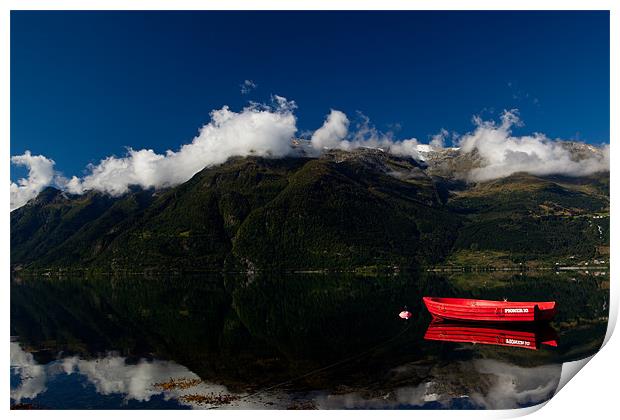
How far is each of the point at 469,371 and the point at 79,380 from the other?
2106 cm

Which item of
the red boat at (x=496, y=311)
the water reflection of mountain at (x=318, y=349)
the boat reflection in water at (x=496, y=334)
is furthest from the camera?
the red boat at (x=496, y=311)

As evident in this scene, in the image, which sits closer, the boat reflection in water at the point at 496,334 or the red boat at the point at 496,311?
the boat reflection in water at the point at 496,334

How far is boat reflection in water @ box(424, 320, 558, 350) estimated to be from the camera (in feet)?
113

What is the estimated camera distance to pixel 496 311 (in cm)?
3959

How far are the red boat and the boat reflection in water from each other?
0.76 meters

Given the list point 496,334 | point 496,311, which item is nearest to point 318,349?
point 496,334

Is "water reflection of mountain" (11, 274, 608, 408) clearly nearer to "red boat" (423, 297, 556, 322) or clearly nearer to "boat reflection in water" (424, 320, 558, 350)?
"boat reflection in water" (424, 320, 558, 350)

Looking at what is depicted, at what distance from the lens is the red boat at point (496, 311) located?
38750mm

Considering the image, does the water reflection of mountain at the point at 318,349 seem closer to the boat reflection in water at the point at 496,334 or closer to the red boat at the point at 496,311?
the boat reflection in water at the point at 496,334

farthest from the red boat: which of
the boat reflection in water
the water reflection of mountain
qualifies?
the water reflection of mountain

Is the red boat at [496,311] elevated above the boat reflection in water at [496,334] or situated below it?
above

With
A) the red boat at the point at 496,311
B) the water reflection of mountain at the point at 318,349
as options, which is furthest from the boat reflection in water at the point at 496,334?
the water reflection of mountain at the point at 318,349

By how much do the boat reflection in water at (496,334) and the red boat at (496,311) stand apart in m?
0.76
